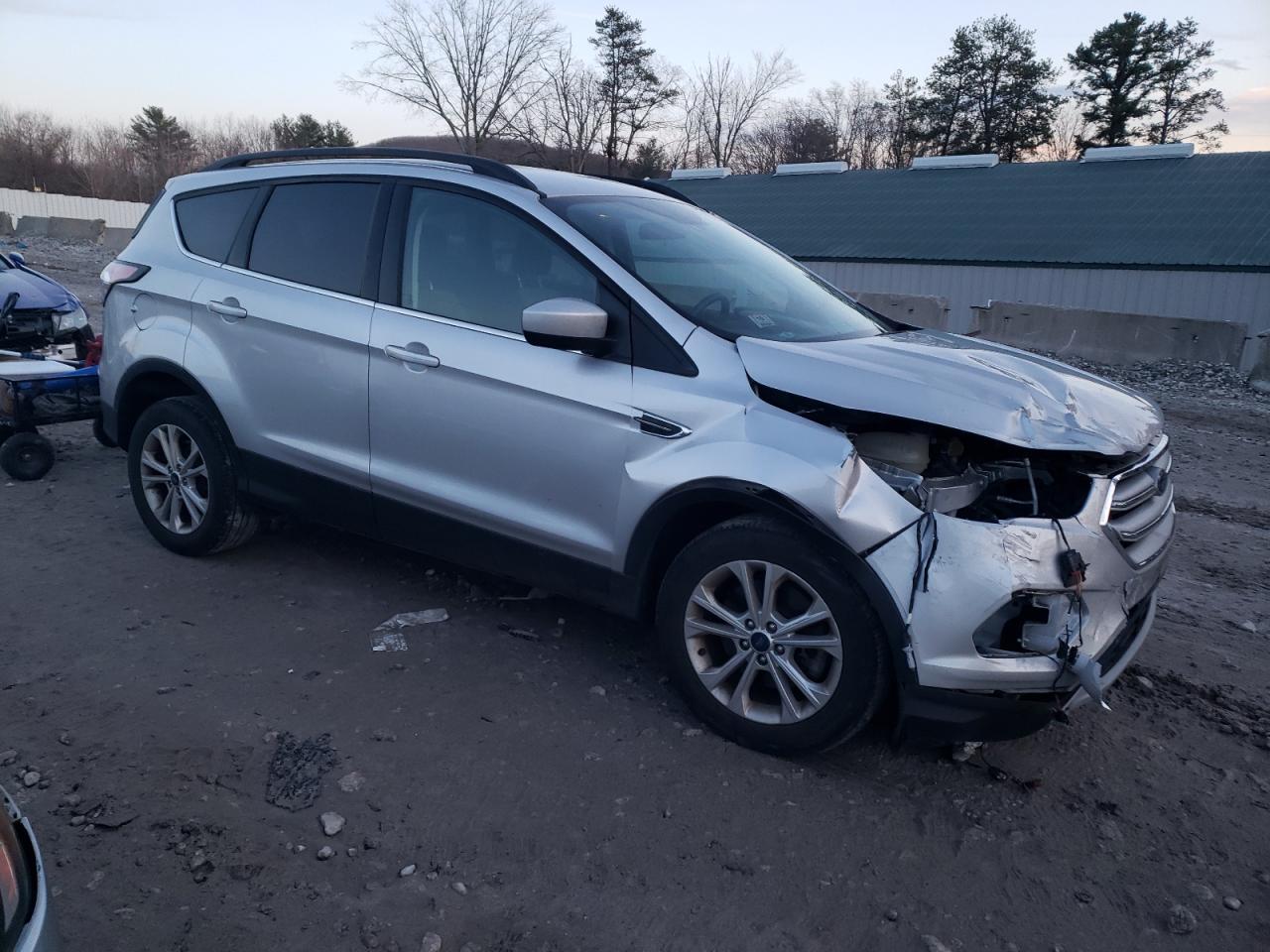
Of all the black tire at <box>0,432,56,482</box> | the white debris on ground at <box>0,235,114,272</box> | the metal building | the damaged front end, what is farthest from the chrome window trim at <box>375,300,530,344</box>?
the white debris on ground at <box>0,235,114,272</box>

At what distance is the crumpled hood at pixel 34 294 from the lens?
8.97m

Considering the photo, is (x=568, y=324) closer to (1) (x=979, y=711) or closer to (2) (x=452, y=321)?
(2) (x=452, y=321)

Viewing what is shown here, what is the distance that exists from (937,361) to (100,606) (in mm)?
3839

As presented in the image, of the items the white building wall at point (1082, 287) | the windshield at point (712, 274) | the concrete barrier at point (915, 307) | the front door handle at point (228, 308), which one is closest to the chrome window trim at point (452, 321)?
the windshield at point (712, 274)

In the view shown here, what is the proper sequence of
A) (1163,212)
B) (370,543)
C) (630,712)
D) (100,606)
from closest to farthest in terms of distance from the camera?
(630,712), (100,606), (370,543), (1163,212)

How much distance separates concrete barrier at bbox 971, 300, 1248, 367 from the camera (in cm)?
1281

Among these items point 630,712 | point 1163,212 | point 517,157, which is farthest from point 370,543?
point 517,157

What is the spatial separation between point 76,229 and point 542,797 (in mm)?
36183

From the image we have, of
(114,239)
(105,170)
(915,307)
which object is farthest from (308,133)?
(915,307)

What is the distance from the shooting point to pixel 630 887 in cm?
285

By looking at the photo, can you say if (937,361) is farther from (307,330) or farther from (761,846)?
(307,330)

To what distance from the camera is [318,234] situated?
4551 millimetres

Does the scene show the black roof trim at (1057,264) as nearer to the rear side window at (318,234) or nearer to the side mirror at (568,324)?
the rear side window at (318,234)

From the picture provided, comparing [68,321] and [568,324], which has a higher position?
[568,324]
